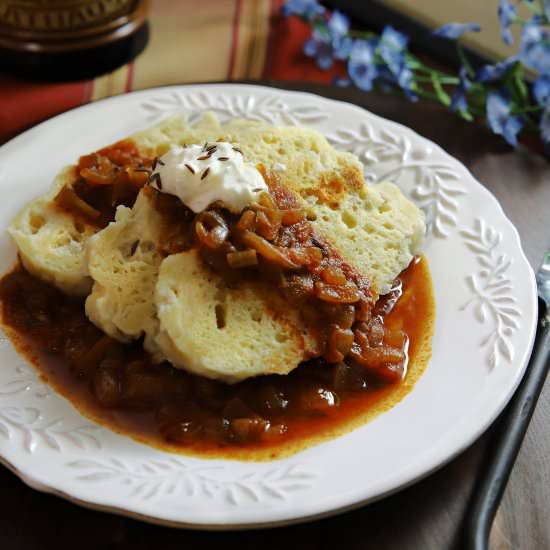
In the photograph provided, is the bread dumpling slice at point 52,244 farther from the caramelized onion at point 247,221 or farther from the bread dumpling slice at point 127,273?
the caramelized onion at point 247,221

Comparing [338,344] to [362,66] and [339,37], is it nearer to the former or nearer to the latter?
[362,66]

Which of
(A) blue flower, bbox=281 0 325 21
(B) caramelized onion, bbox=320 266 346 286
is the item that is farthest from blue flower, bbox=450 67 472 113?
(B) caramelized onion, bbox=320 266 346 286

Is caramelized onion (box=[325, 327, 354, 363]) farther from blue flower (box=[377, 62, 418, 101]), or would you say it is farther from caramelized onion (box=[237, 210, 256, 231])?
blue flower (box=[377, 62, 418, 101])

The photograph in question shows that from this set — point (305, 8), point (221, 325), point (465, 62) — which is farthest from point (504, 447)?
point (305, 8)

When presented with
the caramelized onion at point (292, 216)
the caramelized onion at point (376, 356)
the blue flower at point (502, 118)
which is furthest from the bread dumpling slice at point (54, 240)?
the blue flower at point (502, 118)

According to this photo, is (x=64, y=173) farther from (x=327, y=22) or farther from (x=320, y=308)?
(x=327, y=22)

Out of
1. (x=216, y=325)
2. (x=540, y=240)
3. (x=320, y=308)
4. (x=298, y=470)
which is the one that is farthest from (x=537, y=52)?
(x=298, y=470)
